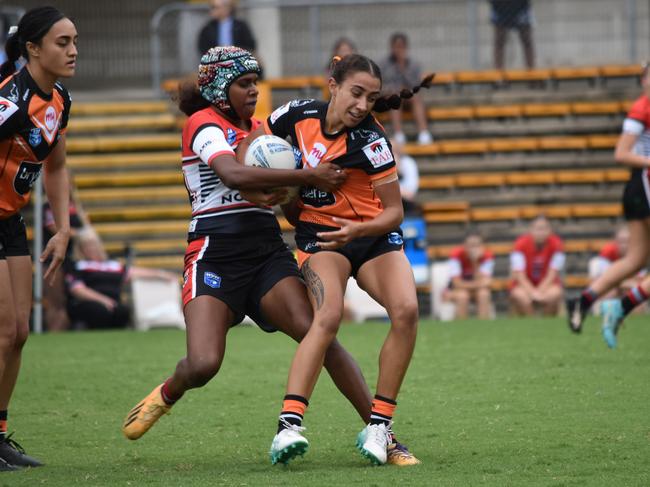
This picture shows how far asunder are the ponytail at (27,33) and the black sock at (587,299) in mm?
6129

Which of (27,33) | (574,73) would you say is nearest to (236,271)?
(27,33)

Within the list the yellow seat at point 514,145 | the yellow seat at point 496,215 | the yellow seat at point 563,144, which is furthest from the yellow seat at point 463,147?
the yellow seat at point 496,215

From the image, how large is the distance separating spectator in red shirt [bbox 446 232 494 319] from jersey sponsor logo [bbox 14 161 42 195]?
9.42 m

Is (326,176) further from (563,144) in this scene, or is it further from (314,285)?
(563,144)

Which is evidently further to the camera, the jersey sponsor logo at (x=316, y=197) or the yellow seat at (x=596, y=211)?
the yellow seat at (x=596, y=211)

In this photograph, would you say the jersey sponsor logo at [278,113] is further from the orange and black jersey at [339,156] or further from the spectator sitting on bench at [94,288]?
the spectator sitting on bench at [94,288]

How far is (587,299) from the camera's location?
36.3 ft

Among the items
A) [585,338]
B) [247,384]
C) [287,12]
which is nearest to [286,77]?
[287,12]

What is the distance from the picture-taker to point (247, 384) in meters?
9.30

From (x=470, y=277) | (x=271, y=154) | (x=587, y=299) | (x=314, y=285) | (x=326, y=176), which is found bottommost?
(x=470, y=277)

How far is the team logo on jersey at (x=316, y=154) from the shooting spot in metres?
6.28

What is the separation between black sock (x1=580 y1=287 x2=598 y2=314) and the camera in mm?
11016

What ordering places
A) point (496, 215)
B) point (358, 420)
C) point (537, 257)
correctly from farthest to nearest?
point (496, 215) < point (537, 257) < point (358, 420)

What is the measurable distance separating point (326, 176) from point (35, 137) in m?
1.45
